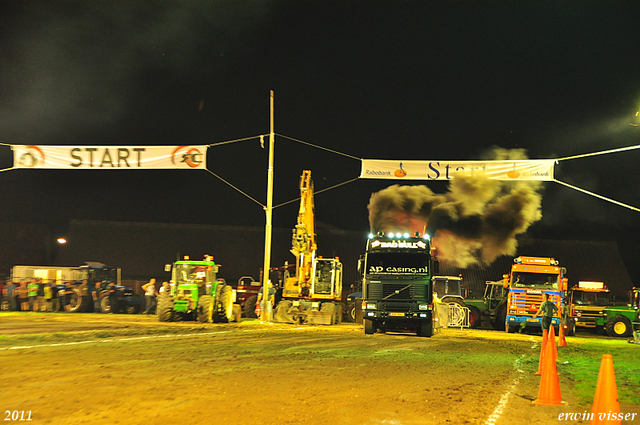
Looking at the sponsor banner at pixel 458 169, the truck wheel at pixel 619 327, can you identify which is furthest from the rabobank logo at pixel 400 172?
the truck wheel at pixel 619 327

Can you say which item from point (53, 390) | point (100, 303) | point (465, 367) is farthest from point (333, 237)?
point (53, 390)

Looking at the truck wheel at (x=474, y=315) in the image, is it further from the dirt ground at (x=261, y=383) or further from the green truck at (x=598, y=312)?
the dirt ground at (x=261, y=383)

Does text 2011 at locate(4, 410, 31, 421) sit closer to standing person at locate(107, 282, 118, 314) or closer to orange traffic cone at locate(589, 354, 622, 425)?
orange traffic cone at locate(589, 354, 622, 425)

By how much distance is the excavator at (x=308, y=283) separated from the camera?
91.8ft

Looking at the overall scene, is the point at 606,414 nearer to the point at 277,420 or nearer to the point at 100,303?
the point at 277,420

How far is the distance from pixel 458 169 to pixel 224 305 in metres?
11.7

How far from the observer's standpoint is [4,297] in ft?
111

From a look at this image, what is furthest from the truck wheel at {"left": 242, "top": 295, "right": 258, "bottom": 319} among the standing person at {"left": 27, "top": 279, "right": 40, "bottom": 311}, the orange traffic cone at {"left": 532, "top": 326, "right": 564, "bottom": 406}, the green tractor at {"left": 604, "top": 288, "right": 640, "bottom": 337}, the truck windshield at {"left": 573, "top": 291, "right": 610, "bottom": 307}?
the orange traffic cone at {"left": 532, "top": 326, "right": 564, "bottom": 406}

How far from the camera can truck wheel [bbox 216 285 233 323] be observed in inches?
1069

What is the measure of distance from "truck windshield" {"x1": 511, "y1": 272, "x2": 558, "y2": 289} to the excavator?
8.27 m

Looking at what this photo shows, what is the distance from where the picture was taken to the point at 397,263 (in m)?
22.1

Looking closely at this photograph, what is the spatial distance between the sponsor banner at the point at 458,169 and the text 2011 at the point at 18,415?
19561mm

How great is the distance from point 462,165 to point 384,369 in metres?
14.2

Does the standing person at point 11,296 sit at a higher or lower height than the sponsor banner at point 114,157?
lower
